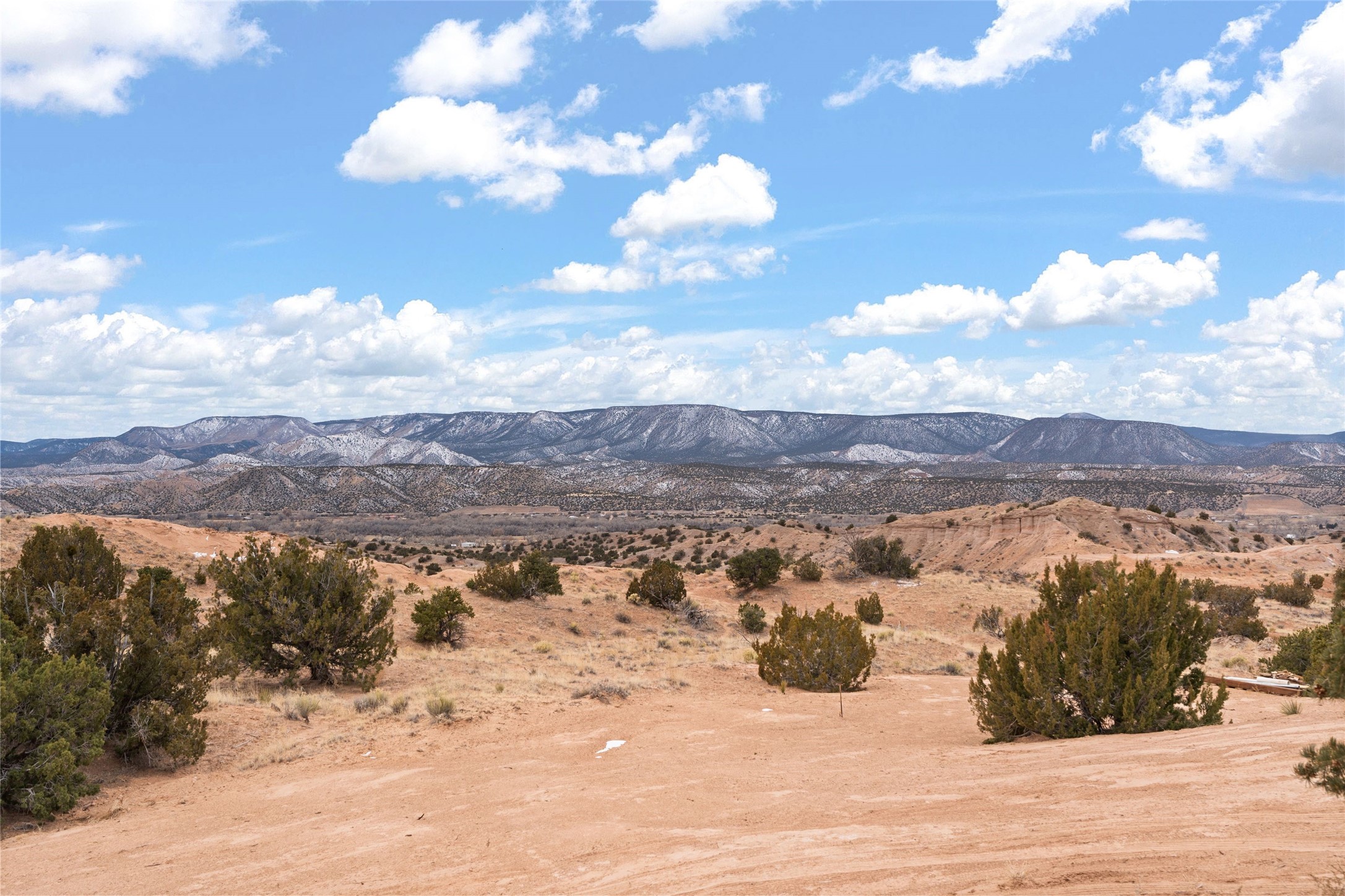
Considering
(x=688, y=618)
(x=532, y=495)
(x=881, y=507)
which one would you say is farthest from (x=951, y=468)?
(x=688, y=618)

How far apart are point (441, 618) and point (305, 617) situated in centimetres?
507

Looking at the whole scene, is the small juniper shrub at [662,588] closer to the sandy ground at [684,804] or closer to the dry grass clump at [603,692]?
the sandy ground at [684,804]

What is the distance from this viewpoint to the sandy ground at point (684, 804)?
19.4 ft

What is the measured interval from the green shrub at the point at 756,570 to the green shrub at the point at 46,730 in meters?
25.3

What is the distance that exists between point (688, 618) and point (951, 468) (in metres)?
143

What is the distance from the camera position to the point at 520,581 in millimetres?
26109

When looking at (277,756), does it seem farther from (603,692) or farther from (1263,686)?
(1263,686)

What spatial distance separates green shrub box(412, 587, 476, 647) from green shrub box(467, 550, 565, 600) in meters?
5.18

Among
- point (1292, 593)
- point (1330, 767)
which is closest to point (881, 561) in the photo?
point (1292, 593)

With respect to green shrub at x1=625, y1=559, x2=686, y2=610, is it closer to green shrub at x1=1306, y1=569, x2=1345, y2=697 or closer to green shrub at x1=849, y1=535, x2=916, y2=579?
green shrub at x1=849, y1=535, x2=916, y2=579

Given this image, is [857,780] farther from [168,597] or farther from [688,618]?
[688,618]

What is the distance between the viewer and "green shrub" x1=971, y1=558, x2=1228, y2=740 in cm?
1012

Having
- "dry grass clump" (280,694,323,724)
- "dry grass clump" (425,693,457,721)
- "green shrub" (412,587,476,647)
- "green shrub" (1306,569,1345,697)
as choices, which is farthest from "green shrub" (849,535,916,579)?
"green shrub" (1306,569,1345,697)

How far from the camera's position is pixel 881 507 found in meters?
90.5
